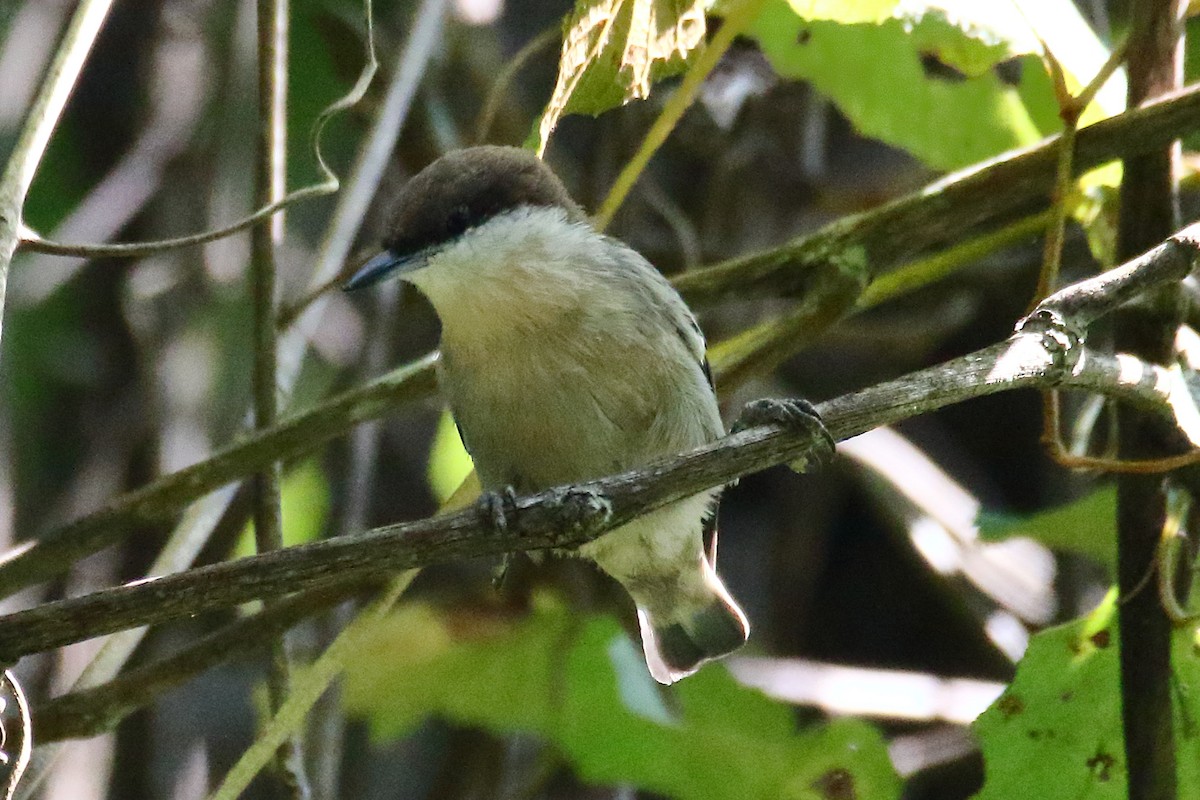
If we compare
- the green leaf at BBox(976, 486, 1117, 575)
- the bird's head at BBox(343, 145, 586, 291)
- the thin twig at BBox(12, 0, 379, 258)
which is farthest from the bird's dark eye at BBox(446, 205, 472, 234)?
the green leaf at BBox(976, 486, 1117, 575)

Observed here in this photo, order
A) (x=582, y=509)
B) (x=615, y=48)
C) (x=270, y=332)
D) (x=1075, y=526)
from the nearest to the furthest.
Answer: (x=582, y=509)
(x=615, y=48)
(x=270, y=332)
(x=1075, y=526)

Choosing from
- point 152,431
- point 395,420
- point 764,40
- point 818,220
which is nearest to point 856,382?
point 818,220

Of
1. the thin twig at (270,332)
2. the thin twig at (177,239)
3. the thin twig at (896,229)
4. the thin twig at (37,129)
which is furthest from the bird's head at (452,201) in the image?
the thin twig at (37,129)

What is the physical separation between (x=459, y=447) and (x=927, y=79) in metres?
1.41

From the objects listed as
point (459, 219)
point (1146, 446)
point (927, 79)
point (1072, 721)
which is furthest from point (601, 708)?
point (927, 79)

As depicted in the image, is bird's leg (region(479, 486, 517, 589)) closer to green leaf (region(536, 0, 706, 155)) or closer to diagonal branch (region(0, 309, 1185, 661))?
diagonal branch (region(0, 309, 1185, 661))

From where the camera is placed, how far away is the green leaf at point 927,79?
2.01 metres

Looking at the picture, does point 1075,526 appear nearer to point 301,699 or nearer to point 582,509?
point 582,509

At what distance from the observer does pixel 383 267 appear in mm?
2164

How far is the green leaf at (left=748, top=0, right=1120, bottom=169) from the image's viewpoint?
2008mm

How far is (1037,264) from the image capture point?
3123 mm

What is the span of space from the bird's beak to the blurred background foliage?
505 mm

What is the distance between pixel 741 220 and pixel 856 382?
555 millimetres

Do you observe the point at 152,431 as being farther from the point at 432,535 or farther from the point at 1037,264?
the point at 1037,264
